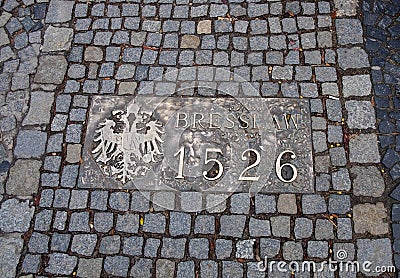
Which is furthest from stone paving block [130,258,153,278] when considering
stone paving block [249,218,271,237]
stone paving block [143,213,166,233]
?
stone paving block [249,218,271,237]

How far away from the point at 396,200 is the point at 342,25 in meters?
2.00

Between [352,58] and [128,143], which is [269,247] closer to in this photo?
[128,143]

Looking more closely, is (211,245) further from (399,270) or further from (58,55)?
(58,55)

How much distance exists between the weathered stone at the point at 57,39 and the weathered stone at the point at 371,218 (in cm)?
341

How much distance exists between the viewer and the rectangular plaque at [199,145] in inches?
189

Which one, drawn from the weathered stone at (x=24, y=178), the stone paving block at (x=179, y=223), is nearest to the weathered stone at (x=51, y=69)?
the weathered stone at (x=24, y=178)

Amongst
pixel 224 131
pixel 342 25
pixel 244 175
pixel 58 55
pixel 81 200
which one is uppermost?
pixel 342 25

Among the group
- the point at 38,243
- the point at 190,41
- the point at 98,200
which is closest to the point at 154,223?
the point at 98,200

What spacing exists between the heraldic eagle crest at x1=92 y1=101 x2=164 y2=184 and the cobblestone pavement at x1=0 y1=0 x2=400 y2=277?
193 mm

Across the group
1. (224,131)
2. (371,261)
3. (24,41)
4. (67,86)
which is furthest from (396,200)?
(24,41)

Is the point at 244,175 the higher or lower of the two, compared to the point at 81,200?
higher

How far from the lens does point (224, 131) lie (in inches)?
198

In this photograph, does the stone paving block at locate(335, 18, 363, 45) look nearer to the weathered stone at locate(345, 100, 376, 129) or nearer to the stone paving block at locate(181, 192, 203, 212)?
the weathered stone at locate(345, 100, 376, 129)

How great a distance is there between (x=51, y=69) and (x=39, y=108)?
47 cm
